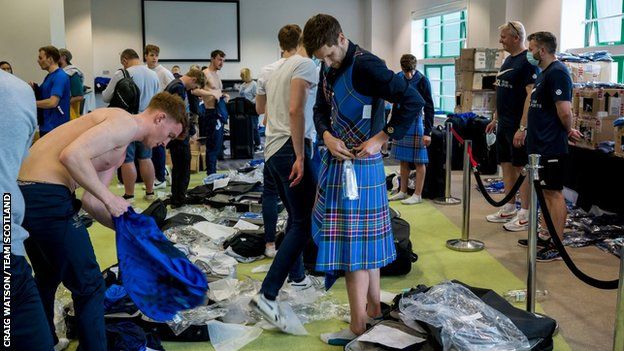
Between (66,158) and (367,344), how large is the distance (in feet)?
4.55

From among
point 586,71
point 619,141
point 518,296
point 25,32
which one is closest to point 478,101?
point 586,71

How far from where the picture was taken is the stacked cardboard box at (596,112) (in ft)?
16.1

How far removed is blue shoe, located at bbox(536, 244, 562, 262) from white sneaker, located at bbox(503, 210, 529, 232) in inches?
26.6

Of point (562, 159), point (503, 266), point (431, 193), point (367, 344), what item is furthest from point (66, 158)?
point (431, 193)

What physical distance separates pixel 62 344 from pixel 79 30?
35.9 feet

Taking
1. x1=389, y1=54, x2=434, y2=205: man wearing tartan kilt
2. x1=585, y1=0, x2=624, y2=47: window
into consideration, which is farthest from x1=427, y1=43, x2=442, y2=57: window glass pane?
x1=389, y1=54, x2=434, y2=205: man wearing tartan kilt

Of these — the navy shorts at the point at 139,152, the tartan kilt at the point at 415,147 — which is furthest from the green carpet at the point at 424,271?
the navy shorts at the point at 139,152

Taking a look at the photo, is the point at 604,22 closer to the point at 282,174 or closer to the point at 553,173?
the point at 553,173

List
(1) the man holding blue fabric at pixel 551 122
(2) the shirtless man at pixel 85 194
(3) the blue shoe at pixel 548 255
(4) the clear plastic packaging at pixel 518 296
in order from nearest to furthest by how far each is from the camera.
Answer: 1. (2) the shirtless man at pixel 85 194
2. (4) the clear plastic packaging at pixel 518 296
3. (1) the man holding blue fabric at pixel 551 122
4. (3) the blue shoe at pixel 548 255

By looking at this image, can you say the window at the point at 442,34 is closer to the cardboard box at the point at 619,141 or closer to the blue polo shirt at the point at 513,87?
the blue polo shirt at the point at 513,87

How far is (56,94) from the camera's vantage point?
6027mm

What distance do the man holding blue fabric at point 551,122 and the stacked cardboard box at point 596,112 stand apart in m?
0.93

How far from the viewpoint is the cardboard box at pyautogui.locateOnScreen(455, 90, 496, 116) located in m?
7.79

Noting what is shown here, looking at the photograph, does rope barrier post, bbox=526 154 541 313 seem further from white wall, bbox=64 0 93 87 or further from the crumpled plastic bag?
white wall, bbox=64 0 93 87
